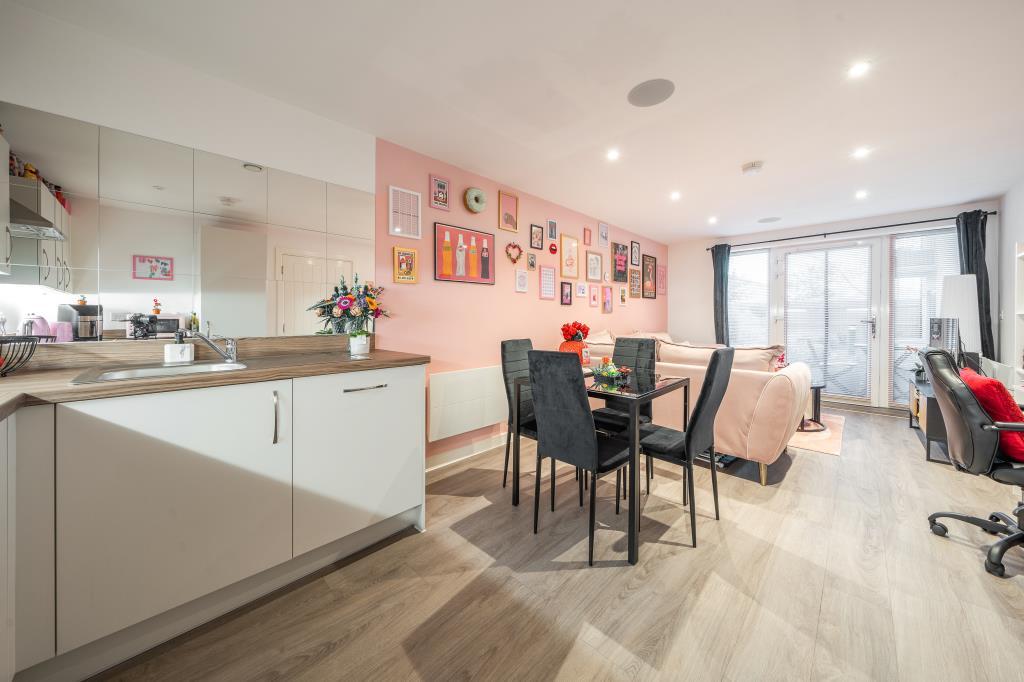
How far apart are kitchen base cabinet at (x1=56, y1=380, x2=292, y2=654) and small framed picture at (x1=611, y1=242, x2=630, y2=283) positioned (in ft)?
14.3

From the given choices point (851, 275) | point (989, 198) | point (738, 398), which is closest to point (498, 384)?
point (738, 398)

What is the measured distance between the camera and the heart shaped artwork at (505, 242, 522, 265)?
11.8 ft

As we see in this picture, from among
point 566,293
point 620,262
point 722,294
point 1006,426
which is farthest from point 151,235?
point 722,294

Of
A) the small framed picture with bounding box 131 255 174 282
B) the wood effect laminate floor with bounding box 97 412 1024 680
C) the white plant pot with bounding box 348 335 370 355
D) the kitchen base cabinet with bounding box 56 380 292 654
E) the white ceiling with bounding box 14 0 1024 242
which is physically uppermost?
the white ceiling with bounding box 14 0 1024 242

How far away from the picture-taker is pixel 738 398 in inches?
108

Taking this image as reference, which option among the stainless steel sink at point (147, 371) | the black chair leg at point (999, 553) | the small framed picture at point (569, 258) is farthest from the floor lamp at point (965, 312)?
the stainless steel sink at point (147, 371)

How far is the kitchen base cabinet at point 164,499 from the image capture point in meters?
1.19

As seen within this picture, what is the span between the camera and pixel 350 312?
7.40 feet

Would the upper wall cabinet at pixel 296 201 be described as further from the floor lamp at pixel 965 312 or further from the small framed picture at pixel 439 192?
the floor lamp at pixel 965 312

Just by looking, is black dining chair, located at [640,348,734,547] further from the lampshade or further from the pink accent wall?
the lampshade

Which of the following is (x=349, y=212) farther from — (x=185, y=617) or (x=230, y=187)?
(x=185, y=617)

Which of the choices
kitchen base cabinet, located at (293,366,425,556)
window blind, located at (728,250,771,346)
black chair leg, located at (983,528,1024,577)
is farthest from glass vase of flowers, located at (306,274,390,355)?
window blind, located at (728,250,771,346)

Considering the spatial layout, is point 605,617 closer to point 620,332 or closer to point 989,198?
point 620,332

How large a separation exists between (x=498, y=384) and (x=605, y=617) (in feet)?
6.71
